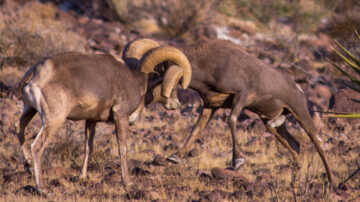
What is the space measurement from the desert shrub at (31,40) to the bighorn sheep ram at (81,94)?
7.68m

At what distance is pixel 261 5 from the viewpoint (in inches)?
832

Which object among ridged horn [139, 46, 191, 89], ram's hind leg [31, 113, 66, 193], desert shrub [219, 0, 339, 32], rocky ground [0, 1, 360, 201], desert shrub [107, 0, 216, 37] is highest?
ridged horn [139, 46, 191, 89]

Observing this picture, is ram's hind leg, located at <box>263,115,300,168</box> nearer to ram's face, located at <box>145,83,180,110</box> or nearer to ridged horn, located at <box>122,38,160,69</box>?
ram's face, located at <box>145,83,180,110</box>

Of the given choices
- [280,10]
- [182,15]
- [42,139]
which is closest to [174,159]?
[42,139]

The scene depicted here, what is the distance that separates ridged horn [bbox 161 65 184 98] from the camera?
7.91 metres

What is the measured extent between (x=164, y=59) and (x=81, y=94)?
5.38ft

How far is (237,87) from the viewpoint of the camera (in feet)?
28.8

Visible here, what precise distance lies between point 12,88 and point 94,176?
573 cm

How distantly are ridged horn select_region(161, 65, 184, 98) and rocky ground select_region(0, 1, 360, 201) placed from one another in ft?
4.25

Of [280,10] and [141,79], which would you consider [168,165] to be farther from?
[280,10]

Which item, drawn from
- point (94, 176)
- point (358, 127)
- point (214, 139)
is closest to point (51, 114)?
point (94, 176)

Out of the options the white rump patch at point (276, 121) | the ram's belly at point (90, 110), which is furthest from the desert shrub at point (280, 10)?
the ram's belly at point (90, 110)

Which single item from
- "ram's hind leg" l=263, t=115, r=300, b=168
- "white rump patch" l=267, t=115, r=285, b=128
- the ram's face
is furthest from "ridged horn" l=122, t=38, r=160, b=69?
"ram's hind leg" l=263, t=115, r=300, b=168

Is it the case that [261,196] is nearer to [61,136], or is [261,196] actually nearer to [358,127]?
[61,136]
